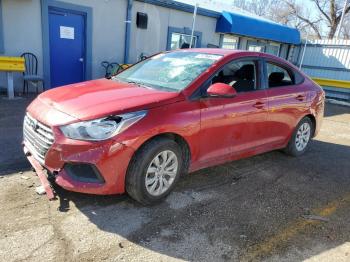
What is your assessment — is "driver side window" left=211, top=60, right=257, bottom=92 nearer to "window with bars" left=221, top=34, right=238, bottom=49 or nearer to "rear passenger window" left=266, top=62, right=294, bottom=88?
"rear passenger window" left=266, top=62, right=294, bottom=88

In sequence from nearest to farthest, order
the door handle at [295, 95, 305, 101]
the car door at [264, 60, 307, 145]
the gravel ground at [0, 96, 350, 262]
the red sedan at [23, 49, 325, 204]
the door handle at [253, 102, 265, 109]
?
1. the gravel ground at [0, 96, 350, 262]
2. the red sedan at [23, 49, 325, 204]
3. the door handle at [253, 102, 265, 109]
4. the car door at [264, 60, 307, 145]
5. the door handle at [295, 95, 305, 101]

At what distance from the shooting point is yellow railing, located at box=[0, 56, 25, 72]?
313 inches

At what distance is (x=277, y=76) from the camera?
512 centimetres

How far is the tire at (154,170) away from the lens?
331cm

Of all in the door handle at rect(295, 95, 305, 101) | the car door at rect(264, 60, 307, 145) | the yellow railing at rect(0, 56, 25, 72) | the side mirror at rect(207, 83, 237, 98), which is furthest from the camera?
the yellow railing at rect(0, 56, 25, 72)

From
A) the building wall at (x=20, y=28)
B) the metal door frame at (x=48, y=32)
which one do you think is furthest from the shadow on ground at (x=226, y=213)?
the building wall at (x=20, y=28)

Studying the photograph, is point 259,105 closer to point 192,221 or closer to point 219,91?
point 219,91

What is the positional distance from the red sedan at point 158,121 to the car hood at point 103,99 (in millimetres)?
10

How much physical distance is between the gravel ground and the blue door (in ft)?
17.8

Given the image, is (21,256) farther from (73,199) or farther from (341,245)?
(341,245)

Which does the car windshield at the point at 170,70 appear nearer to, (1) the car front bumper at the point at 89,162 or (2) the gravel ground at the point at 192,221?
(1) the car front bumper at the point at 89,162

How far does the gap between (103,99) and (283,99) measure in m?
2.78

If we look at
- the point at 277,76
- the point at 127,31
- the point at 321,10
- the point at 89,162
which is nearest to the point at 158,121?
the point at 89,162

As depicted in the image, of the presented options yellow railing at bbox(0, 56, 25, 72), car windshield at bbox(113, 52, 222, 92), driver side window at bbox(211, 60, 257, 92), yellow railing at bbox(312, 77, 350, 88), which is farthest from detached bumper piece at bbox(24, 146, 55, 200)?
yellow railing at bbox(312, 77, 350, 88)
